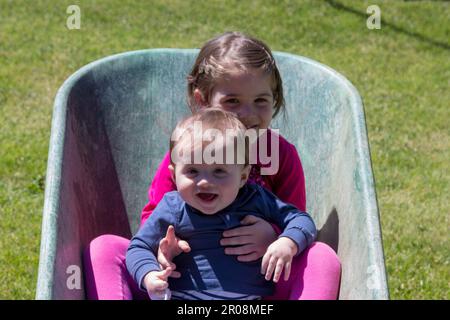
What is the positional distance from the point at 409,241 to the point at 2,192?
2039 mm

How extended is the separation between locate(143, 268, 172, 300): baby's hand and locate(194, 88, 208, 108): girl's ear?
2.18 ft

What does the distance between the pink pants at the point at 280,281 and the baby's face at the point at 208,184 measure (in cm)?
28

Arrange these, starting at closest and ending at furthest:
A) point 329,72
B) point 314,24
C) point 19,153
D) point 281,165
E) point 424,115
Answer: point 281,165 < point 329,72 < point 19,153 < point 424,115 < point 314,24

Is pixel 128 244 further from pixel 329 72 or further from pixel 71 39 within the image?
pixel 71 39

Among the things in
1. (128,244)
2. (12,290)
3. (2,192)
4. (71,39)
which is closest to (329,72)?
(128,244)

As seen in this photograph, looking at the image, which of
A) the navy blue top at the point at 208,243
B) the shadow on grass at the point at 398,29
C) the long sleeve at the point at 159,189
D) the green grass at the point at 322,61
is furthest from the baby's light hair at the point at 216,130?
the shadow on grass at the point at 398,29

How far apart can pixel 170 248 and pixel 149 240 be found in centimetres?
Answer: 8

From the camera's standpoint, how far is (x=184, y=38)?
20.4 ft

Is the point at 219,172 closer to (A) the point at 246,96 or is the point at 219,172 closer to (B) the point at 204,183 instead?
(B) the point at 204,183

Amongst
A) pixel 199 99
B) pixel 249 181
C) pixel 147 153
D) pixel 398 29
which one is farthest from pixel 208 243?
pixel 398 29

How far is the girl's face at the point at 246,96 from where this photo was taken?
2.47 m

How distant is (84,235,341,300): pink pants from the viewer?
2.21m

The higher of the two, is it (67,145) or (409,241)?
(67,145)

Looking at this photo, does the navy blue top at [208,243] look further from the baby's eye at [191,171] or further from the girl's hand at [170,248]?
the baby's eye at [191,171]
